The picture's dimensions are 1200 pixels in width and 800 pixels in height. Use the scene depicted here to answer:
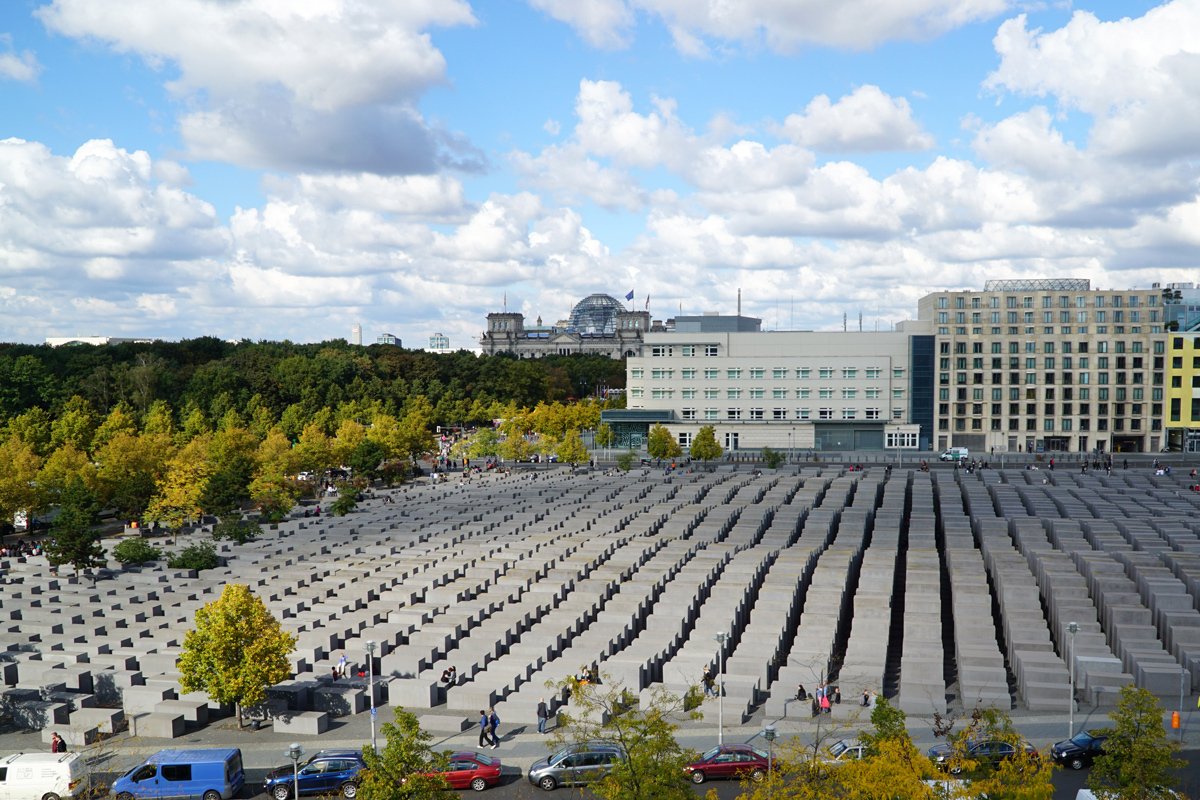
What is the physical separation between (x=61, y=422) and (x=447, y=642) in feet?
202

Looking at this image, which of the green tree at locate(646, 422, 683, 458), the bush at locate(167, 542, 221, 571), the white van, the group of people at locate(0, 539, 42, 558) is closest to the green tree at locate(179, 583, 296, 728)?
the white van

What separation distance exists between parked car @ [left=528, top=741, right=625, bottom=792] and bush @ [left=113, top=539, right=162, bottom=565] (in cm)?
3262

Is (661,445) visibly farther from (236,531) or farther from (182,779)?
(182,779)

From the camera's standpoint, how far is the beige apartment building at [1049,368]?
102 metres

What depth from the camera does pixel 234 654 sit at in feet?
85.6

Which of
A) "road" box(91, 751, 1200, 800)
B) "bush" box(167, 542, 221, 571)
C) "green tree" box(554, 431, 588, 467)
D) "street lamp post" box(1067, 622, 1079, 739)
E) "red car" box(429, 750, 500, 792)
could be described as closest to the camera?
"road" box(91, 751, 1200, 800)

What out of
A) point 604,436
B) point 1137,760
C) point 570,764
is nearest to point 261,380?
point 604,436

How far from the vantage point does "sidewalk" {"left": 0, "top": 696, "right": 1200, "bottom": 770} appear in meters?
24.1

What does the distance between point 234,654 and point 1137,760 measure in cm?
2145

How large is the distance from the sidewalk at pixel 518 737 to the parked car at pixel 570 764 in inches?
47.7

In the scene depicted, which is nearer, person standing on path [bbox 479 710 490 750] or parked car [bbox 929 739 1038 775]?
parked car [bbox 929 739 1038 775]

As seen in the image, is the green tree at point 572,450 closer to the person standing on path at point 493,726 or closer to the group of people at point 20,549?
the group of people at point 20,549

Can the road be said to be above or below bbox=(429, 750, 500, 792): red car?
below

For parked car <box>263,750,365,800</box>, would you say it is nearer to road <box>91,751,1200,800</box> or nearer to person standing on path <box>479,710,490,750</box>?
road <box>91,751,1200,800</box>
